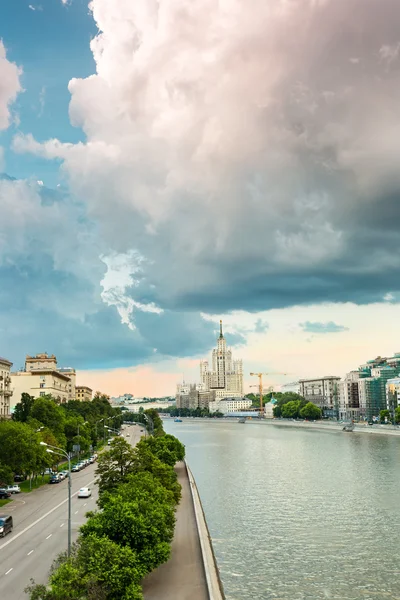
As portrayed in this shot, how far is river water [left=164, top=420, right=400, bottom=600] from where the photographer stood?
1457 inches

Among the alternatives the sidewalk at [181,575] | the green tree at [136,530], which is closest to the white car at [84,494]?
the sidewalk at [181,575]

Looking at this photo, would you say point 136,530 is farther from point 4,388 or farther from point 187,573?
point 4,388

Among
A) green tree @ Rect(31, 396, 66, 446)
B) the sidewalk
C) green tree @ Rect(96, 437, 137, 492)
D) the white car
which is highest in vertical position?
green tree @ Rect(31, 396, 66, 446)

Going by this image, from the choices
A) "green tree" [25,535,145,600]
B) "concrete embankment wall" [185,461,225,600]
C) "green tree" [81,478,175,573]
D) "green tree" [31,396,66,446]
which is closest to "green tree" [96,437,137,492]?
"concrete embankment wall" [185,461,225,600]

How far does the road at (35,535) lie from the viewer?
32.0 meters

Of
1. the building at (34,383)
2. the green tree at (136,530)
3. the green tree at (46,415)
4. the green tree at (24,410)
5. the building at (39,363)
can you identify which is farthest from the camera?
the building at (39,363)

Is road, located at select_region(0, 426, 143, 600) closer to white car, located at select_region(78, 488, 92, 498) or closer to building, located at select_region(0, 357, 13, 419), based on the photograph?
white car, located at select_region(78, 488, 92, 498)

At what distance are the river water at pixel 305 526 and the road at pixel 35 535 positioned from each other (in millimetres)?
11516

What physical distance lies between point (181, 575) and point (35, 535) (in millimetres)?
14965

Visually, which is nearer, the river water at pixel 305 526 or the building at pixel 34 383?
the river water at pixel 305 526

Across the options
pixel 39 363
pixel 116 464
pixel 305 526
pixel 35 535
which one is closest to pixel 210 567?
pixel 35 535

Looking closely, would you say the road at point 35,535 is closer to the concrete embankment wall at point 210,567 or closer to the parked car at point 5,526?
the parked car at point 5,526

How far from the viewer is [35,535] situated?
4216 cm

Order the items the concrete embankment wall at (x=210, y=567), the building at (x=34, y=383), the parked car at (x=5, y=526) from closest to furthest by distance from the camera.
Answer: the concrete embankment wall at (x=210, y=567), the parked car at (x=5, y=526), the building at (x=34, y=383)
